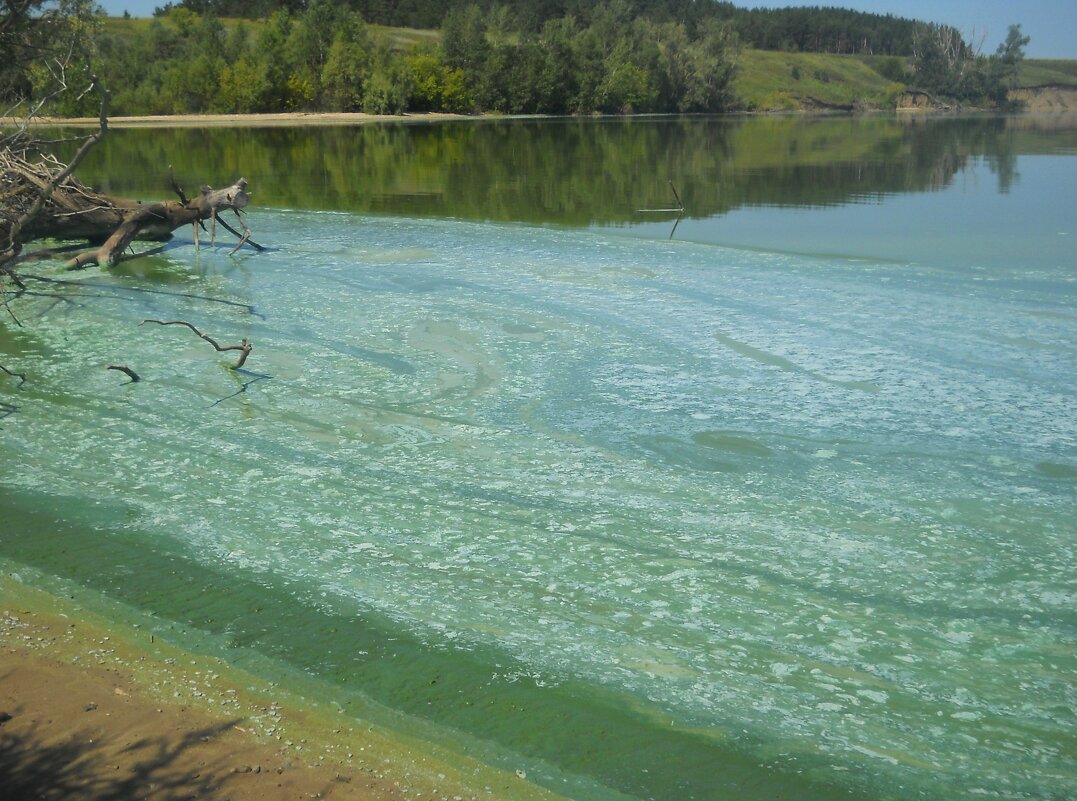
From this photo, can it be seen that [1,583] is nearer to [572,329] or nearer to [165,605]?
[165,605]

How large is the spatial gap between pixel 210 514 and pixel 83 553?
25.4 inches

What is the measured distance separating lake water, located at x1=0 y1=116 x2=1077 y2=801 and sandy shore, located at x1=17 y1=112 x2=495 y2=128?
152 feet

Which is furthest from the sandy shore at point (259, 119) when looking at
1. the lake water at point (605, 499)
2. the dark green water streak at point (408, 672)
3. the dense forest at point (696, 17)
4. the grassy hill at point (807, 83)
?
the dark green water streak at point (408, 672)

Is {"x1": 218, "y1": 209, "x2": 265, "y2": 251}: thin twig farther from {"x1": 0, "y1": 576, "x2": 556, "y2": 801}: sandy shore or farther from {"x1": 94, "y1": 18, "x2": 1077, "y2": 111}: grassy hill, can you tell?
{"x1": 94, "y1": 18, "x2": 1077, "y2": 111}: grassy hill

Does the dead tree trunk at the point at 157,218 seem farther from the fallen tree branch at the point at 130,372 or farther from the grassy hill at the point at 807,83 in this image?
the grassy hill at the point at 807,83

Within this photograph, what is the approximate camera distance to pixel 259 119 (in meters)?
62.4

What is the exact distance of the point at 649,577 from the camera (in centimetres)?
457

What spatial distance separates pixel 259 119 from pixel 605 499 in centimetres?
6207

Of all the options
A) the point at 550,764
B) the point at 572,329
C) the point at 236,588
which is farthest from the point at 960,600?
the point at 572,329

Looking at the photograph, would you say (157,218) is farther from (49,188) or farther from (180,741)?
(180,741)

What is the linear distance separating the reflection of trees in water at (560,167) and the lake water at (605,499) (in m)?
6.25

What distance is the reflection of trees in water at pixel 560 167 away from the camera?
18.1 meters

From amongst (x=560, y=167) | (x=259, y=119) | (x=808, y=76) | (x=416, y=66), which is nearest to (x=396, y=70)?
(x=416, y=66)

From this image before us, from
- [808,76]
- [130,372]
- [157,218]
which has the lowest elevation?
[130,372]
